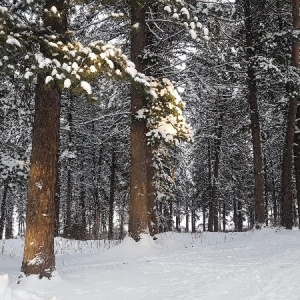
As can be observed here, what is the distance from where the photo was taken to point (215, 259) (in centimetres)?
801

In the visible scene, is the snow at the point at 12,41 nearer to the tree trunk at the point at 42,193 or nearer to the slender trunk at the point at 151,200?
the tree trunk at the point at 42,193

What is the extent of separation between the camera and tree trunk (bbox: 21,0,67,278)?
19.8 ft

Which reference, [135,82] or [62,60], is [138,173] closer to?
[135,82]

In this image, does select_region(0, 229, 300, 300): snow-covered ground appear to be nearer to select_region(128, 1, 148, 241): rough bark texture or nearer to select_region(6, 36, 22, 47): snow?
select_region(128, 1, 148, 241): rough bark texture

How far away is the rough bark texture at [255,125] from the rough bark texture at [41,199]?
9.87 meters

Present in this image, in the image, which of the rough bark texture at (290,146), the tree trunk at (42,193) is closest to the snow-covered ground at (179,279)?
the tree trunk at (42,193)

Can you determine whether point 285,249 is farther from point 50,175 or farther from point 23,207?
point 23,207

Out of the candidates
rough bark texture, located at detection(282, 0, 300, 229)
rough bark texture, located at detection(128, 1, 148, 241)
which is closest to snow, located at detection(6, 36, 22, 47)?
rough bark texture, located at detection(128, 1, 148, 241)

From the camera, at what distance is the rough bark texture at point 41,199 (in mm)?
6043

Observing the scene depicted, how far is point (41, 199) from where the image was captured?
6.10 metres

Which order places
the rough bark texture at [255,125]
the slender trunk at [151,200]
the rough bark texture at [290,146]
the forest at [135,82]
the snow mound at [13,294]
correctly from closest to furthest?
1. the snow mound at [13,294]
2. the forest at [135,82]
3. the slender trunk at [151,200]
4. the rough bark texture at [290,146]
5. the rough bark texture at [255,125]

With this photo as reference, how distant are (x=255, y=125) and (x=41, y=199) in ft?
35.1

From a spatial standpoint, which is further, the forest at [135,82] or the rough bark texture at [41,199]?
the rough bark texture at [41,199]

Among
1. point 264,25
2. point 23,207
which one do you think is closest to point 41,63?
point 264,25
